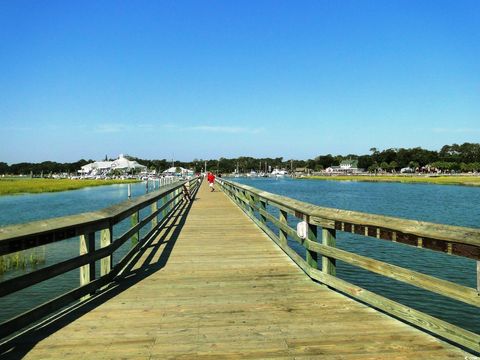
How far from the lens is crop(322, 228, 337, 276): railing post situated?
5285mm

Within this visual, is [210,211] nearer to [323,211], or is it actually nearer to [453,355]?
[323,211]

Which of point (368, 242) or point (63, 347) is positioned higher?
point (63, 347)

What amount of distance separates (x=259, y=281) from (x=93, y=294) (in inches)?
84.9

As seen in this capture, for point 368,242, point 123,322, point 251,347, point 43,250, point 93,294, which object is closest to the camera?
point 251,347

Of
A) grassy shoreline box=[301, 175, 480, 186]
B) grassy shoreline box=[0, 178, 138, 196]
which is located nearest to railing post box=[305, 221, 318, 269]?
grassy shoreline box=[0, 178, 138, 196]

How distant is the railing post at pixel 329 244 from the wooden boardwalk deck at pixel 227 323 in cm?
25

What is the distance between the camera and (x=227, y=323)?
4.11 metres

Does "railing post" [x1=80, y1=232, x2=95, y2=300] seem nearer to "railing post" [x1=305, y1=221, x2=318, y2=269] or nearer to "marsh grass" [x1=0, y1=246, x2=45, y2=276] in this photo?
"railing post" [x1=305, y1=221, x2=318, y2=269]

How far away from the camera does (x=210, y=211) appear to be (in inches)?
654

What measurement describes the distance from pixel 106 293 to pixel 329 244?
9.27 feet

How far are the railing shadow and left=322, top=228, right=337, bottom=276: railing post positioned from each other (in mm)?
2566

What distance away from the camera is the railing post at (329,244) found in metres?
5.29

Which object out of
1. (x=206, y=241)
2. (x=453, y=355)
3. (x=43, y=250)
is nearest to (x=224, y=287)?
(x=453, y=355)

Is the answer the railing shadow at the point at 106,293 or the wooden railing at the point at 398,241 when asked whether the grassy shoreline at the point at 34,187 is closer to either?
the railing shadow at the point at 106,293
